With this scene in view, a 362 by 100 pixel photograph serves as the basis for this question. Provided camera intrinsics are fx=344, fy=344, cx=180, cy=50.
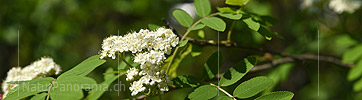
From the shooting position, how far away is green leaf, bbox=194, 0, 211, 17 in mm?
1616

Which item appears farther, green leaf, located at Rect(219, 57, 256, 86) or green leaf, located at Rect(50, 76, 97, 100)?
green leaf, located at Rect(219, 57, 256, 86)

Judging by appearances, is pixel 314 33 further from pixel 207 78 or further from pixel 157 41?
pixel 157 41

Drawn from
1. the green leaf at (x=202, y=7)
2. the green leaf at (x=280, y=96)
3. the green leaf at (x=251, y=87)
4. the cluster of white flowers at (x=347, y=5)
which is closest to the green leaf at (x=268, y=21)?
the green leaf at (x=202, y=7)

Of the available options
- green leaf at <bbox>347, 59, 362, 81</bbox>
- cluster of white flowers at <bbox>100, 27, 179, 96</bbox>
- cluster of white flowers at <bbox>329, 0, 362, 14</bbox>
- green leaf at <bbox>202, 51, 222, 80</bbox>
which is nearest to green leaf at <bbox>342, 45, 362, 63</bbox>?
green leaf at <bbox>347, 59, 362, 81</bbox>

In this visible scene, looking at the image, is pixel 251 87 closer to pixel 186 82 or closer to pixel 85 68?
pixel 186 82

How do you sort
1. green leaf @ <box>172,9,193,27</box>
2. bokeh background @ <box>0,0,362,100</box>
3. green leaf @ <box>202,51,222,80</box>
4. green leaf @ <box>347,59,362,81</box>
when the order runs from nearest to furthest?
green leaf @ <box>202,51,222,80</box>, green leaf @ <box>172,9,193,27</box>, green leaf @ <box>347,59,362,81</box>, bokeh background @ <box>0,0,362,100</box>

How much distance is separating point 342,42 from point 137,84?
1.83 metres

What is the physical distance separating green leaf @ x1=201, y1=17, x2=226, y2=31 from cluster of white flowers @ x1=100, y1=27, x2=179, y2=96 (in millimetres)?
192

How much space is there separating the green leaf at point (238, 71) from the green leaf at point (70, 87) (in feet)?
1.77

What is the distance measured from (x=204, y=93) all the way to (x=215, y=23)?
0.33 meters

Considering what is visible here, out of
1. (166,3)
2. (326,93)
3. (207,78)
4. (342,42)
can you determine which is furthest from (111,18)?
(207,78)

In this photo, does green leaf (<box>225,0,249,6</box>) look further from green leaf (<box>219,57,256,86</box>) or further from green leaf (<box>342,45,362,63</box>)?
green leaf (<box>342,45,362,63</box>)

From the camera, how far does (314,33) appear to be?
2.39 meters

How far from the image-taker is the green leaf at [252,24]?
1.38 metres
